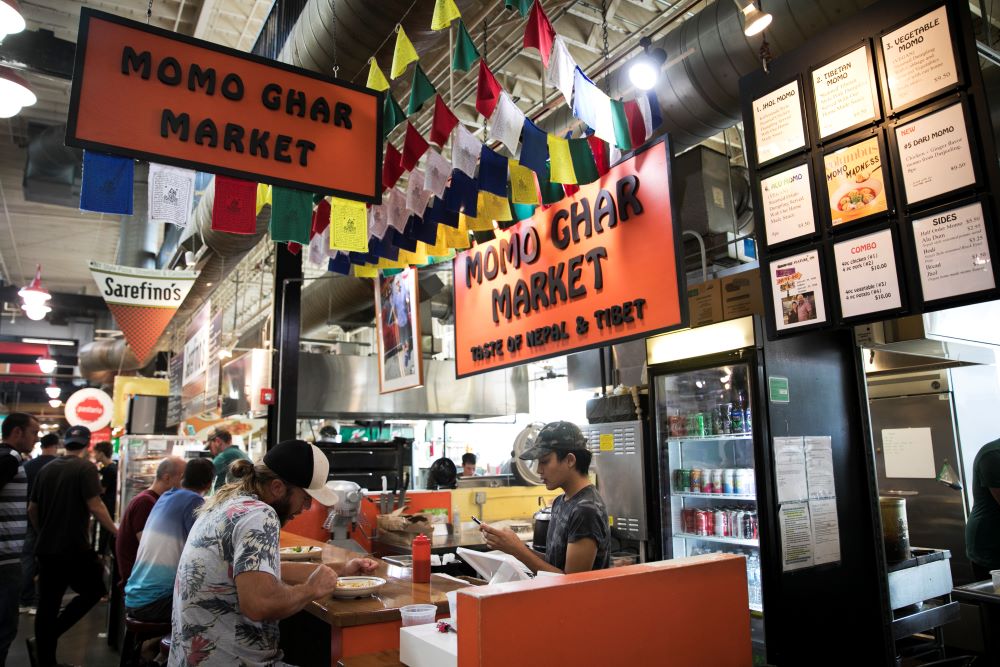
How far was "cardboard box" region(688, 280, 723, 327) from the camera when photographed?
4.24m

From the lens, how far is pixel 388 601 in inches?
113

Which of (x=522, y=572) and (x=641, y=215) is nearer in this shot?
(x=522, y=572)

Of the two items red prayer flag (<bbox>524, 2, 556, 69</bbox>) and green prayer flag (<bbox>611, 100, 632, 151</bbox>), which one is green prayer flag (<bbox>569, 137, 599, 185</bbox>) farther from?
red prayer flag (<bbox>524, 2, 556, 69</bbox>)

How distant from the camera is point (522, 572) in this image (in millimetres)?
2215

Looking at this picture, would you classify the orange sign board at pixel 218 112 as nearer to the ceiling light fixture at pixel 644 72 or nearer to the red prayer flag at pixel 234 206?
the red prayer flag at pixel 234 206

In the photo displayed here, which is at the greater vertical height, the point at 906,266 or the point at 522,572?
the point at 906,266

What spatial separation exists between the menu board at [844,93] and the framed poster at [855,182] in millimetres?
119

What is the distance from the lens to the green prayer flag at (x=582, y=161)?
3420 mm

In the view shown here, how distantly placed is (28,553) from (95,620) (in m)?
1.74

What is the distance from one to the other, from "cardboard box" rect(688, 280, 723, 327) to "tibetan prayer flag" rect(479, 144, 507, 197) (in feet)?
4.79

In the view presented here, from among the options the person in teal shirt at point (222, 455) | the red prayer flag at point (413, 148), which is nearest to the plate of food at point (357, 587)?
the red prayer flag at point (413, 148)

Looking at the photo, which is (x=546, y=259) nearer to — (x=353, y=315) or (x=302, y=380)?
(x=302, y=380)

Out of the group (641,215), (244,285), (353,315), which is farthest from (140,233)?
(641,215)

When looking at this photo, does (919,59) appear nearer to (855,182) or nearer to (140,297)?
(855,182)
